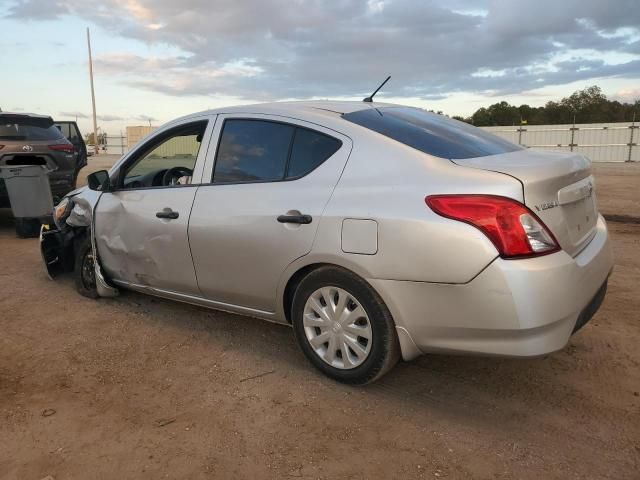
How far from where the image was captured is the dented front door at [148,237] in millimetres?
3781

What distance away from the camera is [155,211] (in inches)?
155

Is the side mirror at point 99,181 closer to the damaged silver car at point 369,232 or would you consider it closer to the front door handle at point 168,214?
the damaged silver car at point 369,232

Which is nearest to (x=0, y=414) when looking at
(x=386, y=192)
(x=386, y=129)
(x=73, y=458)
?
(x=73, y=458)

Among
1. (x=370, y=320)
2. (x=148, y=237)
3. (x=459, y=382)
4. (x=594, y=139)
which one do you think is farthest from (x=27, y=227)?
(x=594, y=139)

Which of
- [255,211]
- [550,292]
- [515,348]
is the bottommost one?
[515,348]

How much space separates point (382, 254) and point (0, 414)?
7.43 ft

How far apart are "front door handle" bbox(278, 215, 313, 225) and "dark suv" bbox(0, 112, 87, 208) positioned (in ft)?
21.1

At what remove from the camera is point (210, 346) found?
3.87m

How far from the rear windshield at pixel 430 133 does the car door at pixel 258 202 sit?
0.29 metres

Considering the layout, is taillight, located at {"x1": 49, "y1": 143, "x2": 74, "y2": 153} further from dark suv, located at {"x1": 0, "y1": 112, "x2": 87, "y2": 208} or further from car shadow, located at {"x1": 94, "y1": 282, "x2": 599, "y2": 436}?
car shadow, located at {"x1": 94, "y1": 282, "x2": 599, "y2": 436}

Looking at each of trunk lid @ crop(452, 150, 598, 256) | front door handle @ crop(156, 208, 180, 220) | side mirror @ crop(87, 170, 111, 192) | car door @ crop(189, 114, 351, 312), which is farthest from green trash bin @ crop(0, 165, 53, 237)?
trunk lid @ crop(452, 150, 598, 256)

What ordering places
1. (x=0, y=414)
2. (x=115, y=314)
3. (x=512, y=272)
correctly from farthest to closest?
(x=115, y=314) < (x=0, y=414) < (x=512, y=272)

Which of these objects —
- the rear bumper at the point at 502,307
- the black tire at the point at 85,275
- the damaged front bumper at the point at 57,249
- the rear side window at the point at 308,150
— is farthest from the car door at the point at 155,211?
the rear bumper at the point at 502,307

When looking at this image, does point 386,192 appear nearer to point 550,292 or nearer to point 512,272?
point 512,272
